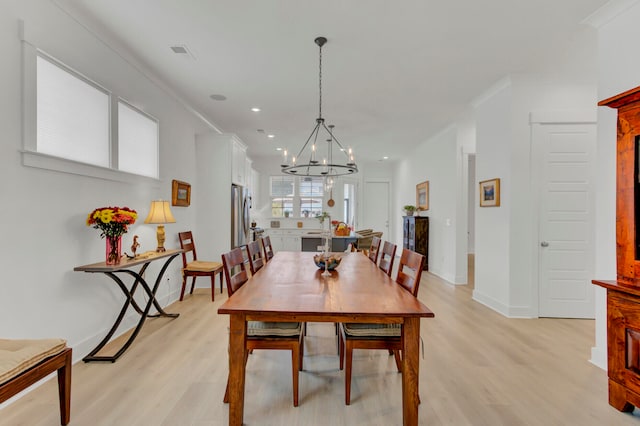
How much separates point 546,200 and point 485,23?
7.26ft

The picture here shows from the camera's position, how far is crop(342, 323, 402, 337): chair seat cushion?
6.32 feet

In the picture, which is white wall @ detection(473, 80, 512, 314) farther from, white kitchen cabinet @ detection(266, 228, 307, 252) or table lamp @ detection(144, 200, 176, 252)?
white kitchen cabinet @ detection(266, 228, 307, 252)

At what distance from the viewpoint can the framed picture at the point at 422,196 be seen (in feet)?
22.1

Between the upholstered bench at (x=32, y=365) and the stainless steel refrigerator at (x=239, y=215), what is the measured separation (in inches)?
129

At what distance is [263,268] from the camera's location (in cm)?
267

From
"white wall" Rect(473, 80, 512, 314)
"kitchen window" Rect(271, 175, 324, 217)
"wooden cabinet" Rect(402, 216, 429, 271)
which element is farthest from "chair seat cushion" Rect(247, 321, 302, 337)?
"kitchen window" Rect(271, 175, 324, 217)

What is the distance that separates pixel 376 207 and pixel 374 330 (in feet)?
24.7

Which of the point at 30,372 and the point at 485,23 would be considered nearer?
the point at 30,372

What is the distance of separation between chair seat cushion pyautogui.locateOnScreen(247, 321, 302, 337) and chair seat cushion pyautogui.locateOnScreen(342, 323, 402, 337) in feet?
1.17

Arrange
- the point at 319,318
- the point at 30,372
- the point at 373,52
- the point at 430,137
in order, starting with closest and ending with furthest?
the point at 30,372 < the point at 319,318 < the point at 373,52 < the point at 430,137

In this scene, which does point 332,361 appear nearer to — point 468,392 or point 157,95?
point 468,392

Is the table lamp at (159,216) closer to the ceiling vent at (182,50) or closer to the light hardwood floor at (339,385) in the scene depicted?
the light hardwood floor at (339,385)

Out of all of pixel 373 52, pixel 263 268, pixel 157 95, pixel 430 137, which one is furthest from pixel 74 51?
pixel 430 137

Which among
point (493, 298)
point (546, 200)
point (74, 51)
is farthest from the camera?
point (493, 298)
